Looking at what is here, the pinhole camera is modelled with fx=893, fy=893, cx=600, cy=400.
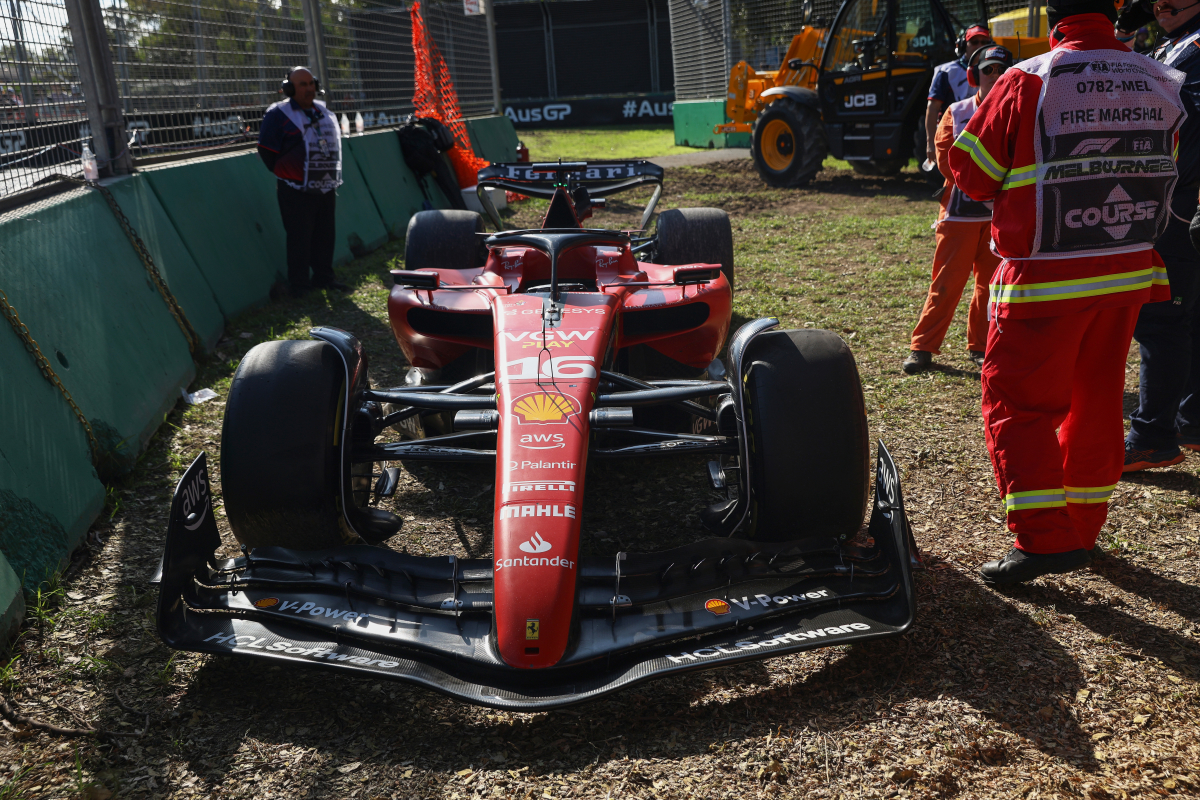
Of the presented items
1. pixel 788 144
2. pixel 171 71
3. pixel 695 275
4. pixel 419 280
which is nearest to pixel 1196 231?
pixel 695 275

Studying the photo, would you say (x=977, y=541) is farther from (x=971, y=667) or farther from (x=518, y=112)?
(x=518, y=112)

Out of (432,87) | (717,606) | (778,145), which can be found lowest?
(717,606)

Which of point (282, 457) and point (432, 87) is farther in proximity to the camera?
point (432, 87)

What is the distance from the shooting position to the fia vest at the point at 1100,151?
2857mm

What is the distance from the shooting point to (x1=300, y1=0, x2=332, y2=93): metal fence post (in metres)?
9.45

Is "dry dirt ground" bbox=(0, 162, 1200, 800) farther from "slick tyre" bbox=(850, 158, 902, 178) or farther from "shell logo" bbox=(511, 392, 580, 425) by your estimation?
"slick tyre" bbox=(850, 158, 902, 178)

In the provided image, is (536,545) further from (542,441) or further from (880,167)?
(880,167)

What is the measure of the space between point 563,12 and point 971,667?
28.1 metres

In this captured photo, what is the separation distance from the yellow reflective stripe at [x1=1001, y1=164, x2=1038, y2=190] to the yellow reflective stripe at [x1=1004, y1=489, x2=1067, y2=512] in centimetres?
103

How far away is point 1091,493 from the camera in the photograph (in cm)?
314

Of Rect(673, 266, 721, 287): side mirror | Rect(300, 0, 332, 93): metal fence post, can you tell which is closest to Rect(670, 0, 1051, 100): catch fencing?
Rect(300, 0, 332, 93): metal fence post

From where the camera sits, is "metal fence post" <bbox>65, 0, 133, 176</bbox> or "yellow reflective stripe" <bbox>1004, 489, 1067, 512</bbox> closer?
"yellow reflective stripe" <bbox>1004, 489, 1067, 512</bbox>

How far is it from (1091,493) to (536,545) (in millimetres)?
2008

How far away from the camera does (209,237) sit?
20.7 feet
